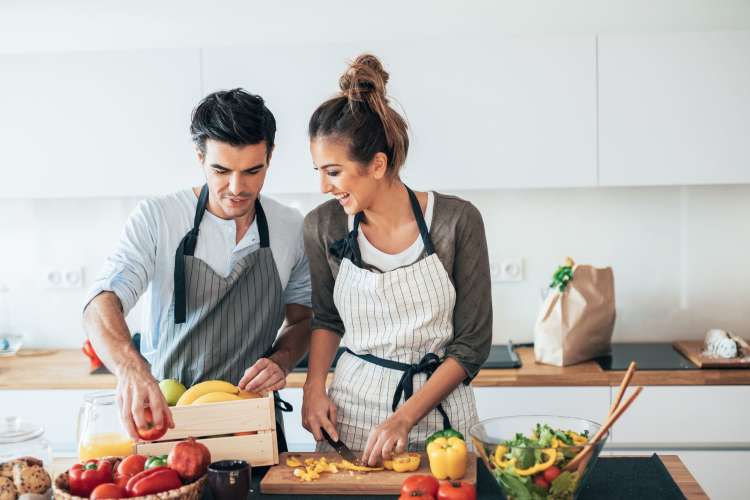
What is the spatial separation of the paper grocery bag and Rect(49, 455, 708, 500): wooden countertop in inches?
44.1

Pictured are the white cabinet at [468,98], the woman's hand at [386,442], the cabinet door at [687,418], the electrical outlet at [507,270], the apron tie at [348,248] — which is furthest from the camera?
the electrical outlet at [507,270]

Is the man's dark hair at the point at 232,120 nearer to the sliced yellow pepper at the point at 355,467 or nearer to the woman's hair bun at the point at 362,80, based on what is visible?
the woman's hair bun at the point at 362,80

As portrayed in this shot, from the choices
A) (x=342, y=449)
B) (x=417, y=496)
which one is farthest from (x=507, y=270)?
(x=417, y=496)

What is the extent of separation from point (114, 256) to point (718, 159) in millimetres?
2001

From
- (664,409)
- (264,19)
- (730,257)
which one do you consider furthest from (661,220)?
(264,19)

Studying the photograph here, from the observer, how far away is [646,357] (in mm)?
2957

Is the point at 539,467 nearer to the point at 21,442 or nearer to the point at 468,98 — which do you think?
the point at 21,442

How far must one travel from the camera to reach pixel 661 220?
3.25m

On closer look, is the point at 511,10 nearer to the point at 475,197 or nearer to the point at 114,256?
the point at 475,197

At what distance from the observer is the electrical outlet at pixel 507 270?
3.29m

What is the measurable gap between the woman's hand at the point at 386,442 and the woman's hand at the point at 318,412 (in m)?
0.19

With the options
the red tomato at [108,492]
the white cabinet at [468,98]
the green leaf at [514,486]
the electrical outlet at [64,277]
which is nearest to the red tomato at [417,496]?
the green leaf at [514,486]

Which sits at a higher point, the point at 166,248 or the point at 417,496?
the point at 166,248

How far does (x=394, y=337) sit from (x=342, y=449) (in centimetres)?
28
